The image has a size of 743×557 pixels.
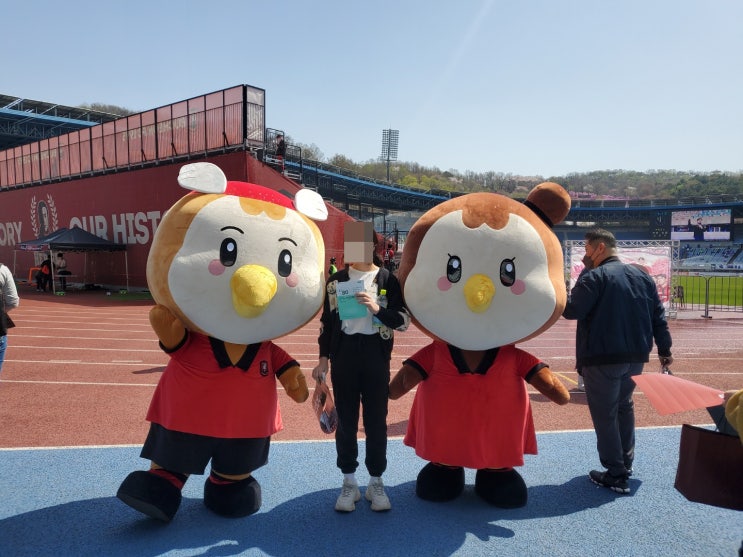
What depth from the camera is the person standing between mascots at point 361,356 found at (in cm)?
318

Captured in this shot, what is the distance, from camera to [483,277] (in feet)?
10.2

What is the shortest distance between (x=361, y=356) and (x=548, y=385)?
128 centimetres

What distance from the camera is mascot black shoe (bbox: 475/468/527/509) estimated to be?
11.1 feet

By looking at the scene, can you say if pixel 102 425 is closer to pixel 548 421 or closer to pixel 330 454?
pixel 330 454

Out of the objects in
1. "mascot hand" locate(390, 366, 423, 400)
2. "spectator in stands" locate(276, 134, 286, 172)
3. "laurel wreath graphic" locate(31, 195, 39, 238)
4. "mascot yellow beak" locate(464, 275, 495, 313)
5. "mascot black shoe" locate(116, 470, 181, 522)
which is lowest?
"mascot black shoe" locate(116, 470, 181, 522)

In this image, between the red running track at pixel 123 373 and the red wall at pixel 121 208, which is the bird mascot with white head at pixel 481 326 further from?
the red wall at pixel 121 208

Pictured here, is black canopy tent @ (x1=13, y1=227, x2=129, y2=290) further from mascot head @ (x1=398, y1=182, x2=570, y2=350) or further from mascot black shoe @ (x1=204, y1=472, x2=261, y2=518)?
mascot head @ (x1=398, y1=182, x2=570, y2=350)

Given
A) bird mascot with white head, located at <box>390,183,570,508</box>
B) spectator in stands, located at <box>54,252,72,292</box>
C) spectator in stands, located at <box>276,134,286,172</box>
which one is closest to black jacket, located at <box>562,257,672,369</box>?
bird mascot with white head, located at <box>390,183,570,508</box>

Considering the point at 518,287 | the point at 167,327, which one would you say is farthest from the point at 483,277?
the point at 167,327

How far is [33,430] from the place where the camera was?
195 inches

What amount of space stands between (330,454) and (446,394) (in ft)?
4.71

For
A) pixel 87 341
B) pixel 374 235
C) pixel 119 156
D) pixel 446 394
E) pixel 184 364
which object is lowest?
pixel 87 341

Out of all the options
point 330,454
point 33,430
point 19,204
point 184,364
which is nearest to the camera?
point 184,364

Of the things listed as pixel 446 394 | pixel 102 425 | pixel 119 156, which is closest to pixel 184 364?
pixel 446 394
